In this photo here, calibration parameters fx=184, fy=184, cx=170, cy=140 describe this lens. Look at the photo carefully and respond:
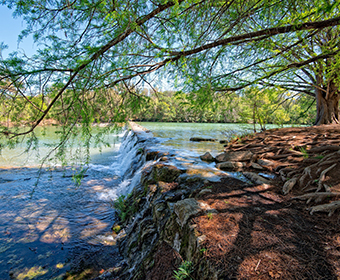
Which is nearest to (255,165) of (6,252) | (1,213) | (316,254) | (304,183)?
(304,183)

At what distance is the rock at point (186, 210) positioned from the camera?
8.96 feet

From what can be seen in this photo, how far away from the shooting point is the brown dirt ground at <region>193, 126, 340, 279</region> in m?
1.79

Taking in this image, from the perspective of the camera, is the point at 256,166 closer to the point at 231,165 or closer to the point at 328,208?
the point at 231,165

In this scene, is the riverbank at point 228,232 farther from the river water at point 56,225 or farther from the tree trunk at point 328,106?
the tree trunk at point 328,106

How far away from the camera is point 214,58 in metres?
4.41

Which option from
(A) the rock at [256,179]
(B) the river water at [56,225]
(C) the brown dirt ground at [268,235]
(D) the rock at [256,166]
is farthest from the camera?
(D) the rock at [256,166]

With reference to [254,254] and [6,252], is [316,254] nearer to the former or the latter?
[254,254]

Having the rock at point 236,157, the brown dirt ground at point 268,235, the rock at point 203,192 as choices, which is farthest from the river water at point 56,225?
the rock at point 236,157

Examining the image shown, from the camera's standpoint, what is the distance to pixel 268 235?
2.27m

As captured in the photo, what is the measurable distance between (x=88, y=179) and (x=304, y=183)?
25.7ft

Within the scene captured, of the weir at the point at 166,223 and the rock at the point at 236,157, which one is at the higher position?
the rock at the point at 236,157

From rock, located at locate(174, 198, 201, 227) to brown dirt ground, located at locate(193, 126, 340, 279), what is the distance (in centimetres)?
14

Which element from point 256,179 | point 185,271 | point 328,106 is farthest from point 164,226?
point 328,106

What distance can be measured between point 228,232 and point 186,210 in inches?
28.0
